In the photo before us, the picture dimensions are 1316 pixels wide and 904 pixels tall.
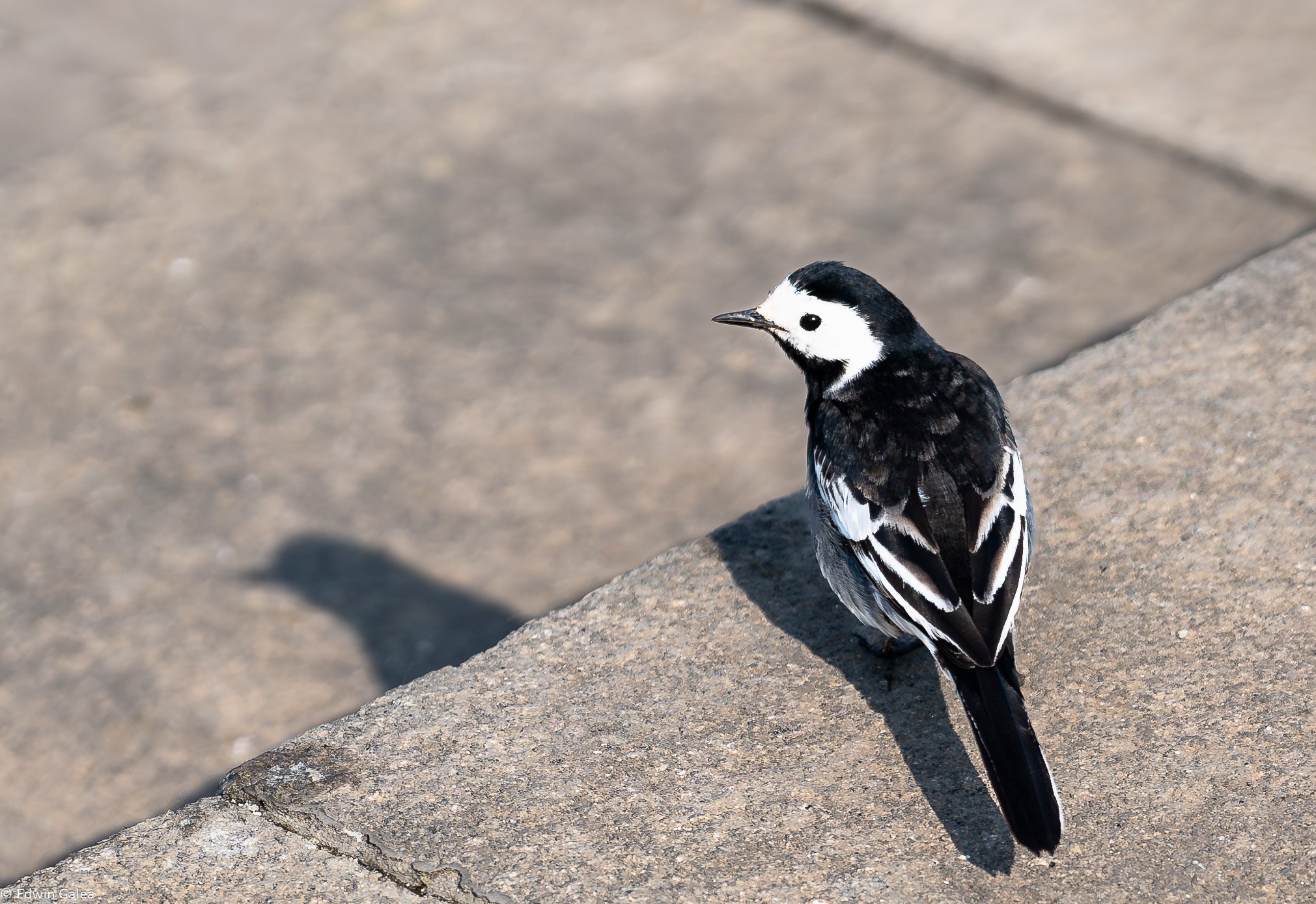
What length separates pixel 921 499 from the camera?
11.5 feet

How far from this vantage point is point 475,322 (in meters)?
7.23

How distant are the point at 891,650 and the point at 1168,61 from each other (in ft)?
18.8

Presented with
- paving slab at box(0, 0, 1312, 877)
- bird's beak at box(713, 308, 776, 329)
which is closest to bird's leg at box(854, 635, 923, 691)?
bird's beak at box(713, 308, 776, 329)

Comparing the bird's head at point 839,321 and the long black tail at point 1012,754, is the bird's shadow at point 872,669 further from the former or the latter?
the bird's head at point 839,321

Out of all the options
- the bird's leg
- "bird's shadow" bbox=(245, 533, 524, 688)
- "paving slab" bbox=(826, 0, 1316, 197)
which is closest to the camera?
the bird's leg

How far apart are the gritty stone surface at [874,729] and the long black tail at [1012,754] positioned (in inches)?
9.1

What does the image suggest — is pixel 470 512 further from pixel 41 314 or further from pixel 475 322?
pixel 41 314

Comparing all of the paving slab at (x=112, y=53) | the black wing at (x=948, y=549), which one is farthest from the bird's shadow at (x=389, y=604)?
the paving slab at (x=112, y=53)

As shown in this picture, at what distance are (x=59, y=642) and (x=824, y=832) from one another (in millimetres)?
3634

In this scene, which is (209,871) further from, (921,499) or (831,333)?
(831,333)

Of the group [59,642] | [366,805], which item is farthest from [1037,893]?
[59,642]

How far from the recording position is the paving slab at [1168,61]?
772 centimetres

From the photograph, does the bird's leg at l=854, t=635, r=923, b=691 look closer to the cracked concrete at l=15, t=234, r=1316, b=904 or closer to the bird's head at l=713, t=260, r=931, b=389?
the cracked concrete at l=15, t=234, r=1316, b=904

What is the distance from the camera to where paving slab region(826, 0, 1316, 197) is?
7719 mm
